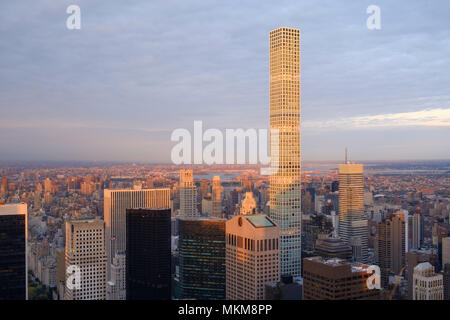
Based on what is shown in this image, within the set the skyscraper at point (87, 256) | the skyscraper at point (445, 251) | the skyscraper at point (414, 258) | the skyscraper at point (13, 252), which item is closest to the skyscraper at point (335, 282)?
the skyscraper at point (414, 258)

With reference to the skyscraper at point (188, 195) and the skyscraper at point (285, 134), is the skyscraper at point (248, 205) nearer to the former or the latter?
the skyscraper at point (188, 195)

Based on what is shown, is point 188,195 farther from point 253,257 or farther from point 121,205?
point 253,257

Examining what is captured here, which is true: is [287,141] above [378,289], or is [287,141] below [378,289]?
above

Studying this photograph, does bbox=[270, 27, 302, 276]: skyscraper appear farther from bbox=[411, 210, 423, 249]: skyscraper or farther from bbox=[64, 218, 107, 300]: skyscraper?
bbox=[64, 218, 107, 300]: skyscraper

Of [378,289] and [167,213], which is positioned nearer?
[378,289]

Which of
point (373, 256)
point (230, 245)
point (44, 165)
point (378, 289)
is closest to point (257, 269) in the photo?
point (230, 245)

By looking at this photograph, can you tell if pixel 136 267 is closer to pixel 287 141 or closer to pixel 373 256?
pixel 287 141
